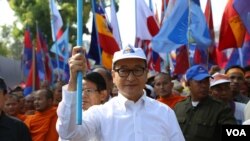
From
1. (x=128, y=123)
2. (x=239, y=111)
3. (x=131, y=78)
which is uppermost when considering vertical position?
(x=131, y=78)

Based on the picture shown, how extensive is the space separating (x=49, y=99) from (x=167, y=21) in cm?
268

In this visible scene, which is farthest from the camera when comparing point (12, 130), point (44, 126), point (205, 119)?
point (44, 126)

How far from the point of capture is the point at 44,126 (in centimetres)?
699

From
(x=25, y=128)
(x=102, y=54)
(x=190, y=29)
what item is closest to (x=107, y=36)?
(x=102, y=54)

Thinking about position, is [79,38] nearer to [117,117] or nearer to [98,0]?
[117,117]

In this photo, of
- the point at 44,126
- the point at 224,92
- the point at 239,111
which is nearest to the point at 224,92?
the point at 224,92

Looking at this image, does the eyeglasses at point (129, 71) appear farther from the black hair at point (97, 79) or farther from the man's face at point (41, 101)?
the man's face at point (41, 101)

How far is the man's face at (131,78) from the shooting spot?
3312 mm

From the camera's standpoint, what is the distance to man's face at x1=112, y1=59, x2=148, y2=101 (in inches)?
130

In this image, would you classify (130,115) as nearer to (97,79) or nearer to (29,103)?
(97,79)

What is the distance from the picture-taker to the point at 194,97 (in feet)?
17.8

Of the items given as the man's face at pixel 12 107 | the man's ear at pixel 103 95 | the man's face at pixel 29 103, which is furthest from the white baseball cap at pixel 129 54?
the man's face at pixel 29 103

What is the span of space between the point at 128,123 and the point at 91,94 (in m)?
0.99

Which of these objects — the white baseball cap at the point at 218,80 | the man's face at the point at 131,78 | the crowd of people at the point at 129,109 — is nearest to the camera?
the crowd of people at the point at 129,109
